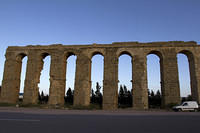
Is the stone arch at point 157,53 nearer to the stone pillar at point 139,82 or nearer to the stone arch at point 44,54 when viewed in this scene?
the stone pillar at point 139,82

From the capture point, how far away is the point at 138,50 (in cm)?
2147

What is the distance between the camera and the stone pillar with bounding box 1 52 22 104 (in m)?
22.1

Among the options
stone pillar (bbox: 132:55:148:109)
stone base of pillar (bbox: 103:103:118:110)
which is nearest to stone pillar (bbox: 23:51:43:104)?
stone base of pillar (bbox: 103:103:118:110)

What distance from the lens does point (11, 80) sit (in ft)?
74.0

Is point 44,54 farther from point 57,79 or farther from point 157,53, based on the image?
point 157,53

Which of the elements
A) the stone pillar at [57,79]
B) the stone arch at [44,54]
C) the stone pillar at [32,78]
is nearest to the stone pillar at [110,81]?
the stone pillar at [57,79]

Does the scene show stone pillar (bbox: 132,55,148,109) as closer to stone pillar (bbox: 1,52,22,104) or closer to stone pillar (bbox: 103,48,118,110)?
stone pillar (bbox: 103,48,118,110)

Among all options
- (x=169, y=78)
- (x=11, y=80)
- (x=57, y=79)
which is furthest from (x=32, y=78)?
(x=169, y=78)

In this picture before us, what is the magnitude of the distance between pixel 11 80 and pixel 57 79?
6.91 m

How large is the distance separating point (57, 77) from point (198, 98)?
17954 millimetres
